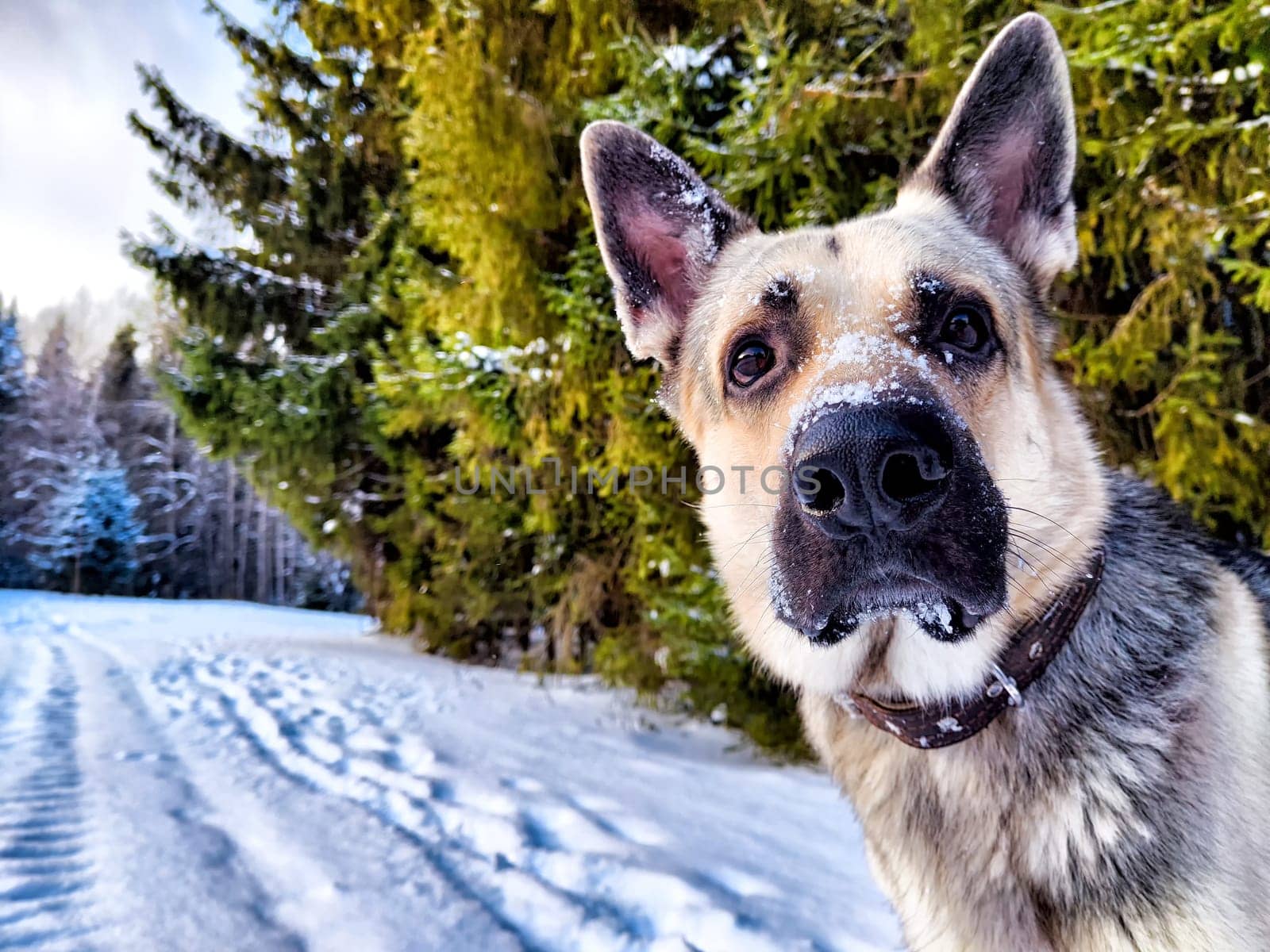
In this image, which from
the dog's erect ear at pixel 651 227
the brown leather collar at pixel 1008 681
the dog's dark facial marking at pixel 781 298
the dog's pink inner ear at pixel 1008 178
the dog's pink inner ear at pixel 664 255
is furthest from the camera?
the dog's pink inner ear at pixel 664 255

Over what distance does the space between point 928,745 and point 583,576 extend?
14.1 feet

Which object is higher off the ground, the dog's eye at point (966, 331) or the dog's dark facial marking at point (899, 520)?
the dog's eye at point (966, 331)

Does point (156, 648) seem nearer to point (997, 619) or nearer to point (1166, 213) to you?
point (997, 619)

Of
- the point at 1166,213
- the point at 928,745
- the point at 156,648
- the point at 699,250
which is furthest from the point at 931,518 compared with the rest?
the point at 156,648

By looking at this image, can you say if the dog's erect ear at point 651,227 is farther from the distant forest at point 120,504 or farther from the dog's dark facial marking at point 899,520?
the distant forest at point 120,504

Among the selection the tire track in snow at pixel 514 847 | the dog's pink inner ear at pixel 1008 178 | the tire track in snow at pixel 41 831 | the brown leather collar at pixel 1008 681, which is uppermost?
the dog's pink inner ear at pixel 1008 178

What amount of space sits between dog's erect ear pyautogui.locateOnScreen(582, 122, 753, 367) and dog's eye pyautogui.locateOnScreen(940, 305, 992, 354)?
97 cm

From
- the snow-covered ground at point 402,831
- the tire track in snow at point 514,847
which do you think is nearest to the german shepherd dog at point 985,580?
the tire track in snow at point 514,847

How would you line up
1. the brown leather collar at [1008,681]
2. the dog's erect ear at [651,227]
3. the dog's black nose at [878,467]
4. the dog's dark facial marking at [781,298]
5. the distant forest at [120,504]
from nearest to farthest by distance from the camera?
the dog's black nose at [878,467] < the brown leather collar at [1008,681] < the dog's dark facial marking at [781,298] < the dog's erect ear at [651,227] < the distant forest at [120,504]

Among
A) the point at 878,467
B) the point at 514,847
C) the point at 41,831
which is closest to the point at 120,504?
the point at 41,831

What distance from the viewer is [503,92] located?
4641 millimetres

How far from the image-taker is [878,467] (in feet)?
3.97

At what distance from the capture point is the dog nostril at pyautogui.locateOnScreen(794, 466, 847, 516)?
1.25 metres

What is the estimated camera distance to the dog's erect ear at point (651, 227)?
2256mm
